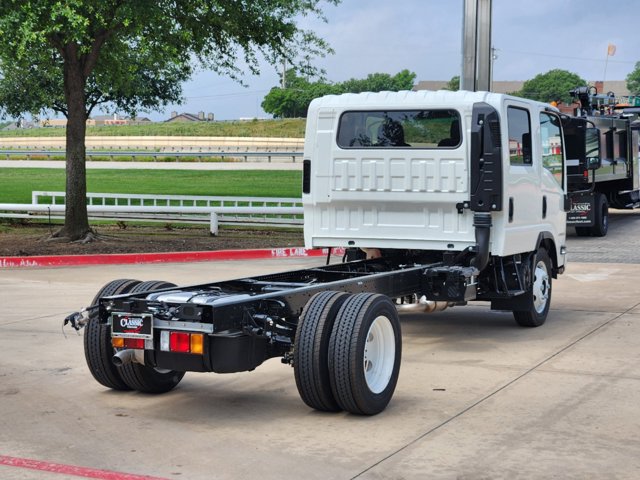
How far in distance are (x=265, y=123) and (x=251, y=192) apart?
66877 millimetres

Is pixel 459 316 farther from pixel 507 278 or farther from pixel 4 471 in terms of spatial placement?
pixel 4 471

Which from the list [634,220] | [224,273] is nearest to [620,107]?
[634,220]

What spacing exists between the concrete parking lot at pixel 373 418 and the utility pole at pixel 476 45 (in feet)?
30.7

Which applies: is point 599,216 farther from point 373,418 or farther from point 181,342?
point 181,342

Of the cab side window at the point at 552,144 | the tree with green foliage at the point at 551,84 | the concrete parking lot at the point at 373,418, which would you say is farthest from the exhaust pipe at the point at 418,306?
the tree with green foliage at the point at 551,84

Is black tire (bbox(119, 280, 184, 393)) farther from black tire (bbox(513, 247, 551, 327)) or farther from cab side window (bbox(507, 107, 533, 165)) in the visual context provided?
black tire (bbox(513, 247, 551, 327))

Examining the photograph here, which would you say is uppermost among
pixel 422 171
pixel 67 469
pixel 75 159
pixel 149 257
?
pixel 75 159

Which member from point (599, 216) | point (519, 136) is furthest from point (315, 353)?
point (599, 216)

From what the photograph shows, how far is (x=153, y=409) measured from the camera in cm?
740

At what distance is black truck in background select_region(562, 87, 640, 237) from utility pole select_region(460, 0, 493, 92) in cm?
225

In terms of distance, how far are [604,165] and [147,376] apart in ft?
55.7

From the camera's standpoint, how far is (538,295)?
1097cm

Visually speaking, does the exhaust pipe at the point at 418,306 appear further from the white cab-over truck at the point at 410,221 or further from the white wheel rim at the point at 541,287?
the white wheel rim at the point at 541,287

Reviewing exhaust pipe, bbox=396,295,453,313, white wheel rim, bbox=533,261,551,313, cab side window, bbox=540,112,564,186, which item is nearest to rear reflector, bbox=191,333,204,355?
exhaust pipe, bbox=396,295,453,313
